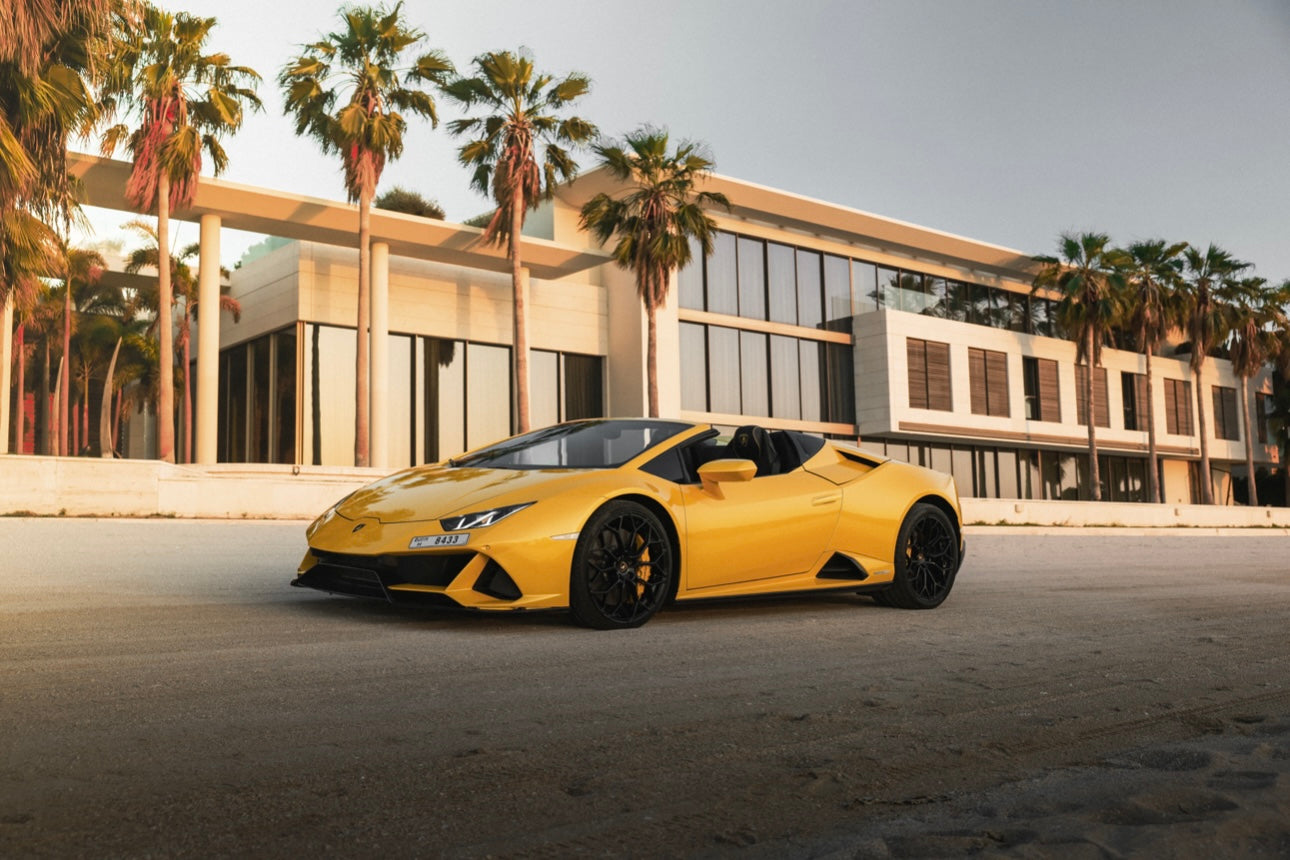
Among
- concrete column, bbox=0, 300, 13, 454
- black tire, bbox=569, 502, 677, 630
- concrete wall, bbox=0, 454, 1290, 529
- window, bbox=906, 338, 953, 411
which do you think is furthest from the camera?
window, bbox=906, 338, 953, 411

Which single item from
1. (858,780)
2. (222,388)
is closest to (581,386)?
(222,388)

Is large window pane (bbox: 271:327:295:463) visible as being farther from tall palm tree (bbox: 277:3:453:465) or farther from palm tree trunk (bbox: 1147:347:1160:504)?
palm tree trunk (bbox: 1147:347:1160:504)

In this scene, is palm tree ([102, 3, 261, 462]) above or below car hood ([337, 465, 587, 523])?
above

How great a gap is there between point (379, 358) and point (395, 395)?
1.42 m

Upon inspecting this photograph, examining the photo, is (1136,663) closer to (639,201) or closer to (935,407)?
(639,201)

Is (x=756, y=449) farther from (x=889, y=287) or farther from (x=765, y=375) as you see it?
(x=889, y=287)

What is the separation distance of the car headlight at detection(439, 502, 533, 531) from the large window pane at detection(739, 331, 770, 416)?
87.2 feet

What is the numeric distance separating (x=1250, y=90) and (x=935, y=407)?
24.4 metres

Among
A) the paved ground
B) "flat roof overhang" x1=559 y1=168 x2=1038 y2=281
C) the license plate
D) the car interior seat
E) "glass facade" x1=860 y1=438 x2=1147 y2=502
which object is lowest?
the paved ground

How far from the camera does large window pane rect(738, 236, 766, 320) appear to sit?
3244 centimetres

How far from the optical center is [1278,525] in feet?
126

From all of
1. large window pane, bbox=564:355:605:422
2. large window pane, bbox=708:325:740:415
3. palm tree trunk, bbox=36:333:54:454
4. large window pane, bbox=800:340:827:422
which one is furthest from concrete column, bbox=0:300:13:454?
large window pane, bbox=800:340:827:422

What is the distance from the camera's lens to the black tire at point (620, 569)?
5672 mm

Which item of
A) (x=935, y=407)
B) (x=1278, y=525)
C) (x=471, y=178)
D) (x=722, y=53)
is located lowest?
(x=1278, y=525)
